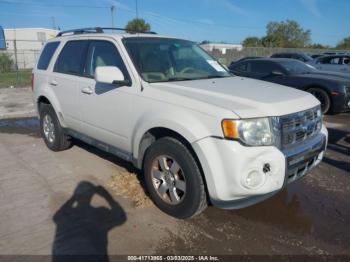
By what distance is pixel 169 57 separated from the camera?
14.6ft

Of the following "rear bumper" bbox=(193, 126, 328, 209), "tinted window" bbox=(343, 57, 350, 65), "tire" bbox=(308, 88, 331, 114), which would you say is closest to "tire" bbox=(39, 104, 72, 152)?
"rear bumper" bbox=(193, 126, 328, 209)

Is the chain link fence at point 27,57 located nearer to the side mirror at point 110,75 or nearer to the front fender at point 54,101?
the front fender at point 54,101

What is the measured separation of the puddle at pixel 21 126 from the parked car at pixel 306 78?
6.27 meters

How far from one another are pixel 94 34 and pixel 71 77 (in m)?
0.72

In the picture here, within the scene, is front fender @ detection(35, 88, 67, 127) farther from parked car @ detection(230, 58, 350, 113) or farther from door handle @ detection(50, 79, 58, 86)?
parked car @ detection(230, 58, 350, 113)

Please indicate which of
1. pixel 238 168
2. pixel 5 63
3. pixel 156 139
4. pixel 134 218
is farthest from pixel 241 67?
pixel 5 63

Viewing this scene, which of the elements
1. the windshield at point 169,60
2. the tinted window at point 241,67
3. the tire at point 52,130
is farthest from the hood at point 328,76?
the tire at point 52,130

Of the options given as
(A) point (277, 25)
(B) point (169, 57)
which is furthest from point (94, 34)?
(A) point (277, 25)

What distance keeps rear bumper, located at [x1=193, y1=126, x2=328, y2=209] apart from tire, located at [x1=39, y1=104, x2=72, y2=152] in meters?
3.29

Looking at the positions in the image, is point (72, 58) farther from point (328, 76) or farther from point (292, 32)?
point (292, 32)

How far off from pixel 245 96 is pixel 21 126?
6.50 meters

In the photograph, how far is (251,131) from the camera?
120 inches

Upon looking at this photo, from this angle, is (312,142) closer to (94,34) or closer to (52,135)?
(94,34)

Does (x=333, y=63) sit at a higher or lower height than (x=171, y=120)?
higher
